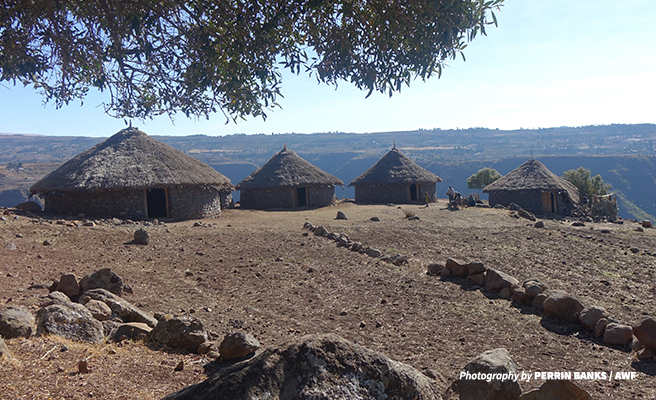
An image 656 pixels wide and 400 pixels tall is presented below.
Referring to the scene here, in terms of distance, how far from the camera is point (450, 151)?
138m

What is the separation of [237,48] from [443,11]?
2.56m

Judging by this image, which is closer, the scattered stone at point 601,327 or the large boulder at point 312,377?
the large boulder at point 312,377

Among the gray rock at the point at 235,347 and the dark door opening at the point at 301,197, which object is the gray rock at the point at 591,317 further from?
the dark door opening at the point at 301,197

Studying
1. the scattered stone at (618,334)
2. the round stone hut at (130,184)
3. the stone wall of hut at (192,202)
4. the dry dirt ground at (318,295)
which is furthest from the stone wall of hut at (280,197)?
the scattered stone at (618,334)

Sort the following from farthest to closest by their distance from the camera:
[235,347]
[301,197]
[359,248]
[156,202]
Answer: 1. [301,197]
2. [156,202]
3. [359,248]
4. [235,347]

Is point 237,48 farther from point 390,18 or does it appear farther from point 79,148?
point 79,148

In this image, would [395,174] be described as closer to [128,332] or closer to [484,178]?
[484,178]

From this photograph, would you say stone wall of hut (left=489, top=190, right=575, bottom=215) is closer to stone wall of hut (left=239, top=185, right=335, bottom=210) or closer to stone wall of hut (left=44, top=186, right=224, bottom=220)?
stone wall of hut (left=239, top=185, right=335, bottom=210)

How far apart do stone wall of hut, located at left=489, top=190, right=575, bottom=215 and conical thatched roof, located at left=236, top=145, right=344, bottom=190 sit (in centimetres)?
1071

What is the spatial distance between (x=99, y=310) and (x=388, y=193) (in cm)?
2594

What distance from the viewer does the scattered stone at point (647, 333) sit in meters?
4.52

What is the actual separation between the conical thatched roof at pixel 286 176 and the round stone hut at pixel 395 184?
9.79ft

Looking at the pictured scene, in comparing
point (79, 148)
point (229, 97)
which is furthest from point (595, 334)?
point (79, 148)

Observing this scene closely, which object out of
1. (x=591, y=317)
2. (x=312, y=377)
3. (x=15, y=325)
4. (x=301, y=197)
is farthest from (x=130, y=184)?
(x=312, y=377)
